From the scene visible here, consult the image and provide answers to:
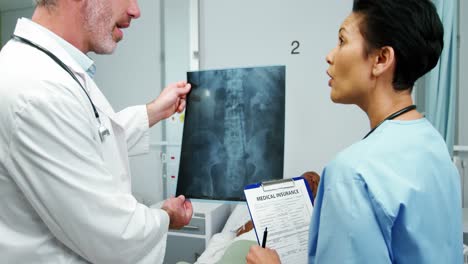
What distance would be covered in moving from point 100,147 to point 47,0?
14.1 inches

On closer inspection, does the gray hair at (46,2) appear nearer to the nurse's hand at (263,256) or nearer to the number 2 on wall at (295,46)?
the nurse's hand at (263,256)

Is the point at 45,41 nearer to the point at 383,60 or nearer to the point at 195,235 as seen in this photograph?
the point at 383,60

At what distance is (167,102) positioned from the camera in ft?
4.21

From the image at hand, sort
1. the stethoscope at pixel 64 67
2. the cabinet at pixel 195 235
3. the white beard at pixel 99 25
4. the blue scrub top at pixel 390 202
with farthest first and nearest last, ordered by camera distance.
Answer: the cabinet at pixel 195 235 → the white beard at pixel 99 25 → the stethoscope at pixel 64 67 → the blue scrub top at pixel 390 202

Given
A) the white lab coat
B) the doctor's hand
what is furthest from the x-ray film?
the white lab coat

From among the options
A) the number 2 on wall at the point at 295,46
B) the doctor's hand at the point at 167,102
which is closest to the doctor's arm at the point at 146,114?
the doctor's hand at the point at 167,102

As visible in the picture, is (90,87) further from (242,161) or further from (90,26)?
(242,161)

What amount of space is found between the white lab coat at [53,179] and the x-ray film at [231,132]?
0.49 metres

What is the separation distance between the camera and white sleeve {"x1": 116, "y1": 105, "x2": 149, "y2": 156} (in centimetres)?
122

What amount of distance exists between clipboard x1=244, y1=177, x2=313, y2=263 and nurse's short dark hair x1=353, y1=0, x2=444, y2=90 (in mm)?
391

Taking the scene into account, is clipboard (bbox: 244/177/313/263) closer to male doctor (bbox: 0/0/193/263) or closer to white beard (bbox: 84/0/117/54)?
male doctor (bbox: 0/0/193/263)

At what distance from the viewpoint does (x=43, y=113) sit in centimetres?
65

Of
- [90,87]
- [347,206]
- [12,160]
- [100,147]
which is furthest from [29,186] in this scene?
[347,206]

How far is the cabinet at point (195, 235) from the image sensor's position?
2.05 m
